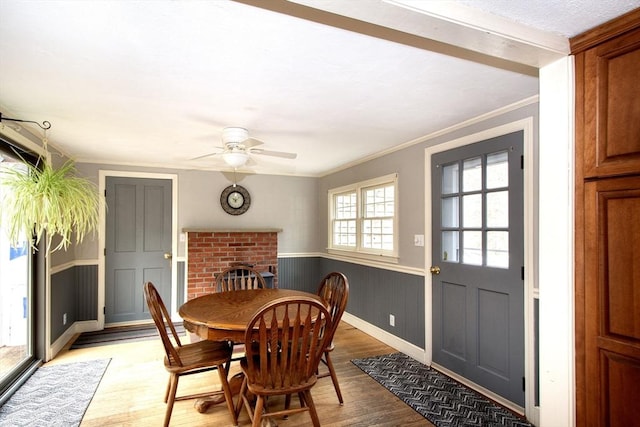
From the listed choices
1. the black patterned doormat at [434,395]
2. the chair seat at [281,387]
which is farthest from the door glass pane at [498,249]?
the chair seat at [281,387]

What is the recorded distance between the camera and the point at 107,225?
4484mm

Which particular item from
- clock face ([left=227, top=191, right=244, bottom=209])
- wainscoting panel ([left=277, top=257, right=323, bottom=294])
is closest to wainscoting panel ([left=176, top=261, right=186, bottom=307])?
clock face ([left=227, top=191, right=244, bottom=209])

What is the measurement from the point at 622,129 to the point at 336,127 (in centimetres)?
209

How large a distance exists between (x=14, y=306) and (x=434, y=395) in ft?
12.1

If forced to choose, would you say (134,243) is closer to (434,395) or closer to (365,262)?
(365,262)

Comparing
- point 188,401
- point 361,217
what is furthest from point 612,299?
point 361,217

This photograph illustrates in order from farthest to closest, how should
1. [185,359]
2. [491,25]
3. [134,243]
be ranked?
1. [134,243]
2. [185,359]
3. [491,25]

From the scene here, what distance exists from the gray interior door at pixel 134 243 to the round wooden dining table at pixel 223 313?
221cm

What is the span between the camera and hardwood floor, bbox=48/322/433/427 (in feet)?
7.73

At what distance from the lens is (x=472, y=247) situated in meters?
2.86

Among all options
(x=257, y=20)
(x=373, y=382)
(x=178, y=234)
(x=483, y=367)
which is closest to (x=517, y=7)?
(x=257, y=20)

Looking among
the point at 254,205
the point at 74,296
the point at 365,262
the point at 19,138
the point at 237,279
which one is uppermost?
the point at 19,138

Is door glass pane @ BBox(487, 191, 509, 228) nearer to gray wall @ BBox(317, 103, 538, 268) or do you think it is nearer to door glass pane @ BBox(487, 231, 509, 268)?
door glass pane @ BBox(487, 231, 509, 268)

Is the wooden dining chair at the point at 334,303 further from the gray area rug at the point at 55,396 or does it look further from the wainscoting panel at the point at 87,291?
the wainscoting panel at the point at 87,291
